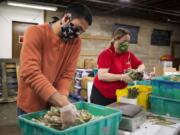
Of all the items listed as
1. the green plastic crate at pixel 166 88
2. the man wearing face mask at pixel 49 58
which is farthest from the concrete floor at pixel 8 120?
the green plastic crate at pixel 166 88

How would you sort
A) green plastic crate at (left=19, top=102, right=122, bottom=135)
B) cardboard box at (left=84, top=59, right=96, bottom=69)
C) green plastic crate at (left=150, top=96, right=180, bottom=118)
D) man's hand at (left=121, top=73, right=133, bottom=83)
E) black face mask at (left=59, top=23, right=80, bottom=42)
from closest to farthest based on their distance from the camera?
1. green plastic crate at (left=19, top=102, right=122, bottom=135)
2. black face mask at (left=59, top=23, right=80, bottom=42)
3. green plastic crate at (left=150, top=96, right=180, bottom=118)
4. man's hand at (left=121, top=73, right=133, bottom=83)
5. cardboard box at (left=84, top=59, right=96, bottom=69)

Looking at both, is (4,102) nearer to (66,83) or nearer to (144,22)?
(66,83)

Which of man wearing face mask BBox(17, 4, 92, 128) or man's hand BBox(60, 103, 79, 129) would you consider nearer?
man's hand BBox(60, 103, 79, 129)

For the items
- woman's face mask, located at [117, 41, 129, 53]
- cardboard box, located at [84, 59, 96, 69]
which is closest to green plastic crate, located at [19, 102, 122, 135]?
woman's face mask, located at [117, 41, 129, 53]

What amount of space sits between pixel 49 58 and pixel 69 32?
213 mm

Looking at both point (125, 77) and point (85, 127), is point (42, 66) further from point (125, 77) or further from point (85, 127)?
point (125, 77)

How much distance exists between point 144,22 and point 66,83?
25.0ft

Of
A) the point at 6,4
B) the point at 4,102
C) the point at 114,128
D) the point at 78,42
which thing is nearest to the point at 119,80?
the point at 78,42

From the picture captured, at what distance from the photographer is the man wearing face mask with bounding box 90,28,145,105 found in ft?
7.57

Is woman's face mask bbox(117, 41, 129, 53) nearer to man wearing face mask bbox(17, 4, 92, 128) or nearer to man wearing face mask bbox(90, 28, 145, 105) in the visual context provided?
man wearing face mask bbox(90, 28, 145, 105)

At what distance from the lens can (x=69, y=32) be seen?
153 cm

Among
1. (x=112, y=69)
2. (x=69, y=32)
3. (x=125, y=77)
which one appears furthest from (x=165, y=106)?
(x=69, y=32)

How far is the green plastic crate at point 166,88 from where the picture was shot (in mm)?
1990

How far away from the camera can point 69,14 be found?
4.91 feet
